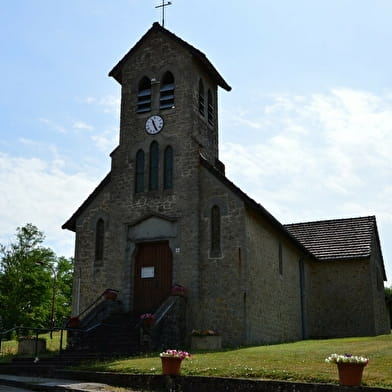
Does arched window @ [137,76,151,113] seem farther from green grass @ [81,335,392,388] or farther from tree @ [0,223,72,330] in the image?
tree @ [0,223,72,330]

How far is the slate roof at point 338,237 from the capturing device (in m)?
32.5

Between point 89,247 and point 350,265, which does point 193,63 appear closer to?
point 89,247

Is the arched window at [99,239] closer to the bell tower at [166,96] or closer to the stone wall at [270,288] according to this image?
the bell tower at [166,96]

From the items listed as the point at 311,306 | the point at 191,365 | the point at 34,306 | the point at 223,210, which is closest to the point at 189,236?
the point at 223,210

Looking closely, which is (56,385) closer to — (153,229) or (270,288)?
(153,229)

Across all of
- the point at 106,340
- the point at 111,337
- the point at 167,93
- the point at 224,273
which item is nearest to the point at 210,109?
the point at 167,93

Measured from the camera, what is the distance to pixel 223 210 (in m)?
22.0

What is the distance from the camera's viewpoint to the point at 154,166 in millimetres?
24016

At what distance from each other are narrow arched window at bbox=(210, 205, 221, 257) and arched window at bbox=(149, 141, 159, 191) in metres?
2.97

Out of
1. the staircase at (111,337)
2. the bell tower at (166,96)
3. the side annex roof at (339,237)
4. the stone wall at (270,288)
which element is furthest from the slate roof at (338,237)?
the staircase at (111,337)

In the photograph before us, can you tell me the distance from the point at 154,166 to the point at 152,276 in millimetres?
4684

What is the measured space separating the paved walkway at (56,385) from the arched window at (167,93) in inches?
517

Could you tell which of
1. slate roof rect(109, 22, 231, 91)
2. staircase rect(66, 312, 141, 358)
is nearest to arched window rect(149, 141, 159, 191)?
slate roof rect(109, 22, 231, 91)

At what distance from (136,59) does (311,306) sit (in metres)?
16.6
